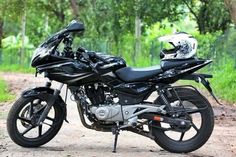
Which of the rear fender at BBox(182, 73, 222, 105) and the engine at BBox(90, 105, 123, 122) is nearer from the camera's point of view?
the rear fender at BBox(182, 73, 222, 105)

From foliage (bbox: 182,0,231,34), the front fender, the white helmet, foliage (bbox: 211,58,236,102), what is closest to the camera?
the white helmet

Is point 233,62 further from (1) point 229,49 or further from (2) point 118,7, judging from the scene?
(2) point 118,7

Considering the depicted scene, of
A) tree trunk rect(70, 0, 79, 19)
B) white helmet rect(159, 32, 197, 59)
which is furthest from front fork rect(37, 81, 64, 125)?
tree trunk rect(70, 0, 79, 19)

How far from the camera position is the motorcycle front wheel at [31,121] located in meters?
7.60

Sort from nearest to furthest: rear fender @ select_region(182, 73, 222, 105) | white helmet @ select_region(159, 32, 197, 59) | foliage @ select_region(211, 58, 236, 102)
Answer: rear fender @ select_region(182, 73, 222, 105)
white helmet @ select_region(159, 32, 197, 59)
foliage @ select_region(211, 58, 236, 102)

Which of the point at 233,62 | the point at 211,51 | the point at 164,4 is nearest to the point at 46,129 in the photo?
the point at 233,62

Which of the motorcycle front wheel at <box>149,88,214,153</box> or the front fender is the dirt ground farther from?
the front fender

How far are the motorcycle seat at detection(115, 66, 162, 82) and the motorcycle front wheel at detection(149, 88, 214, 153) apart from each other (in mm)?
379

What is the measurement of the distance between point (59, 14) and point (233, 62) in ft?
74.2

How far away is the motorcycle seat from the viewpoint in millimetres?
7441

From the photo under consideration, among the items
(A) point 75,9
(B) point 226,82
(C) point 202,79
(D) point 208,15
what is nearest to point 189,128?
(C) point 202,79

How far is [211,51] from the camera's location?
2480 cm

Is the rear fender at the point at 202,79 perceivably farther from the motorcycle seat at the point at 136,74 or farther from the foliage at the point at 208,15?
the foliage at the point at 208,15

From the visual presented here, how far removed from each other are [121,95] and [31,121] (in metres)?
1.18
